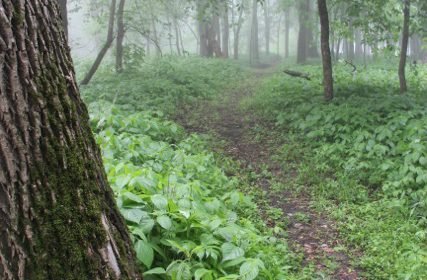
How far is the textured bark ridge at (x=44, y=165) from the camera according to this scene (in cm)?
170

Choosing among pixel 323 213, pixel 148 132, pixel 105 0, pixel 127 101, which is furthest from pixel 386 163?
pixel 105 0

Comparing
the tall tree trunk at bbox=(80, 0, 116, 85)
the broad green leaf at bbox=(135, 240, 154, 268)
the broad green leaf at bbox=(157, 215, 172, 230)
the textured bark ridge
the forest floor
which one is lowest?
the forest floor

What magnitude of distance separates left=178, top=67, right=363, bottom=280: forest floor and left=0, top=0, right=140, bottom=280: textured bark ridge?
121 inches

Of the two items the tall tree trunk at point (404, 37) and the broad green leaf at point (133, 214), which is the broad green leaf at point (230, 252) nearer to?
the broad green leaf at point (133, 214)

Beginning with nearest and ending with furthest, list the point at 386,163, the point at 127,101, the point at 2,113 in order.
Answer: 1. the point at 2,113
2. the point at 386,163
3. the point at 127,101

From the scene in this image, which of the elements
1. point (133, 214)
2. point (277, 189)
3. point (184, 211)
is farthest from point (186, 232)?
point (277, 189)

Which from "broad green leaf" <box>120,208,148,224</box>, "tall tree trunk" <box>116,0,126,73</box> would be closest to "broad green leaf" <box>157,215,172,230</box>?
"broad green leaf" <box>120,208,148,224</box>

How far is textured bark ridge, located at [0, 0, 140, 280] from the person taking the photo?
5.56 feet

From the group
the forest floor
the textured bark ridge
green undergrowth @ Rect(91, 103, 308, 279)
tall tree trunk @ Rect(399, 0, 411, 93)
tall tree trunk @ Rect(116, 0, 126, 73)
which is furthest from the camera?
tall tree trunk @ Rect(116, 0, 126, 73)

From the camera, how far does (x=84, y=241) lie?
1.91m

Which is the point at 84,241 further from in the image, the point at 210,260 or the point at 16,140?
the point at 210,260

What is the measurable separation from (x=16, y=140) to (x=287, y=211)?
4897 millimetres

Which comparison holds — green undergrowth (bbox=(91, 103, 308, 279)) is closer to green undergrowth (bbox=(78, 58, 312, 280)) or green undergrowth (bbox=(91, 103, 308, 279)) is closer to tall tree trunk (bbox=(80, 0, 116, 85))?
green undergrowth (bbox=(78, 58, 312, 280))

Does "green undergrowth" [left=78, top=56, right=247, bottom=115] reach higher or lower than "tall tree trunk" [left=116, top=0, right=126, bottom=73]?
lower
